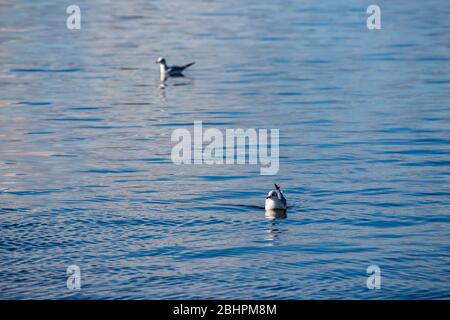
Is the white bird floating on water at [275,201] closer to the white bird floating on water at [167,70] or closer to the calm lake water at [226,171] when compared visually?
the calm lake water at [226,171]

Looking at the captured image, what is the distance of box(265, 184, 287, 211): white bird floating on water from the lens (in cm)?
1873

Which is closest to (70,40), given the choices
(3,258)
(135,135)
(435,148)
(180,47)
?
(180,47)

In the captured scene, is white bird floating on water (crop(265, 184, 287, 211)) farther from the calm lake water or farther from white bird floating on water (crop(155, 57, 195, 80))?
white bird floating on water (crop(155, 57, 195, 80))

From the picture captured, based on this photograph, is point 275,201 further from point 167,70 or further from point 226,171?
point 167,70

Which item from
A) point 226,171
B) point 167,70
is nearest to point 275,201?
point 226,171

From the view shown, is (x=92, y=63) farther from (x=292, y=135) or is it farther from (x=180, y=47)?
(x=292, y=135)

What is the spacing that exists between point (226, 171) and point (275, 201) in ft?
14.3

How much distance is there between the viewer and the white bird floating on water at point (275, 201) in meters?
18.7

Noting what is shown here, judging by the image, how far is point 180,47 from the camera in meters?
44.9

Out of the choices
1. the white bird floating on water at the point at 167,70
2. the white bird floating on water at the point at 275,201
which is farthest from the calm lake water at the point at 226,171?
the white bird floating on water at the point at 167,70

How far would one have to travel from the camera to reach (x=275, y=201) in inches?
738

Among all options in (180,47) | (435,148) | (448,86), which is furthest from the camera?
(180,47)
